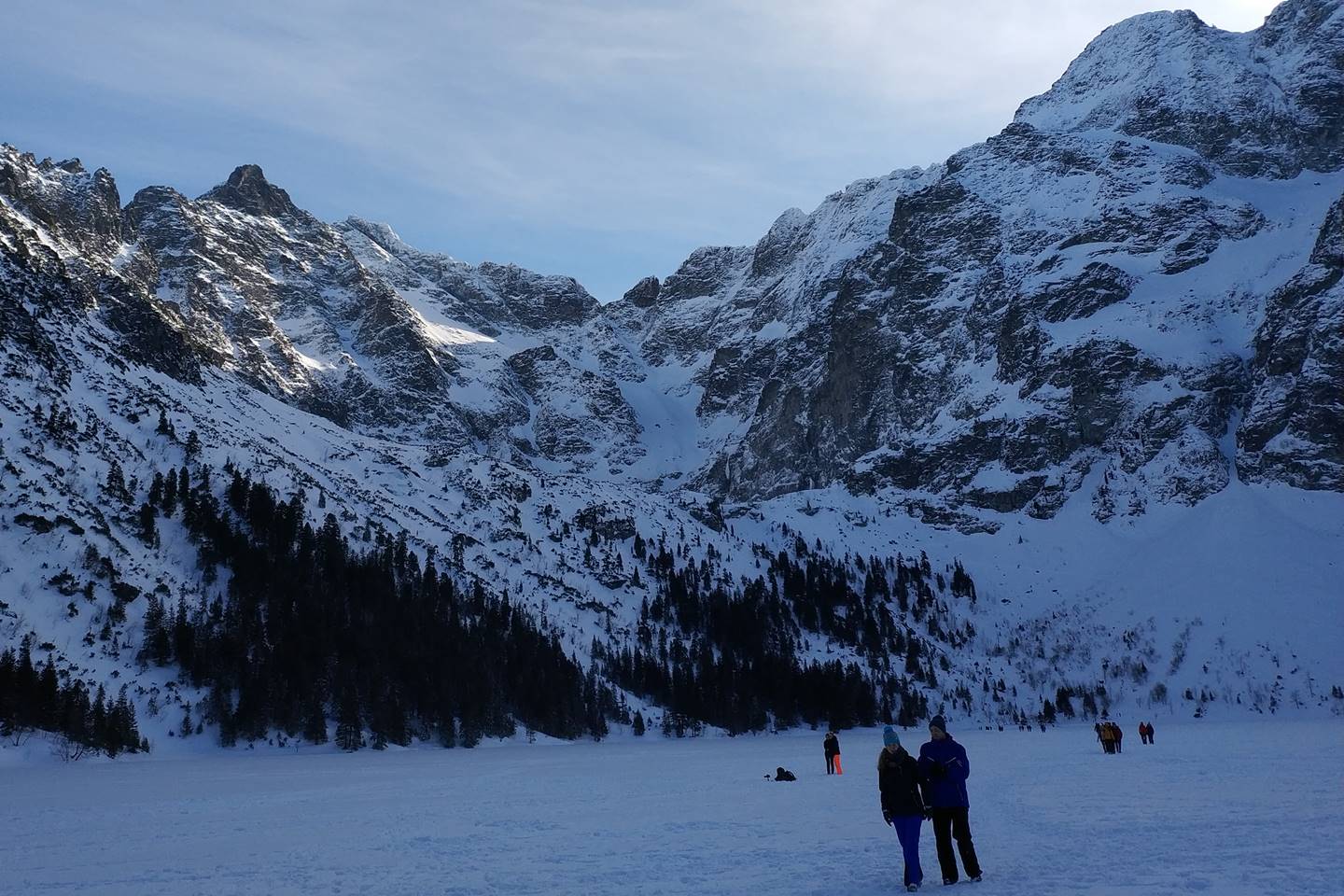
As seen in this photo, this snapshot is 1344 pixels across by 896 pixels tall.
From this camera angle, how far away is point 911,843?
17594 mm

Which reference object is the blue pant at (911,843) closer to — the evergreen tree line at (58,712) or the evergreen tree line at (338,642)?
the evergreen tree line at (58,712)

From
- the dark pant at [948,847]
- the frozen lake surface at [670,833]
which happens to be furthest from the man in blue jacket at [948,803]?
the frozen lake surface at [670,833]

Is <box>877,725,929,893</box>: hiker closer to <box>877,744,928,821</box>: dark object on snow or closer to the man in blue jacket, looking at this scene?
<box>877,744,928,821</box>: dark object on snow

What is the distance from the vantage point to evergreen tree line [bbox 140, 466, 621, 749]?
10300cm

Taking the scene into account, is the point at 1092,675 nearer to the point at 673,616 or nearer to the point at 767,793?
the point at 673,616

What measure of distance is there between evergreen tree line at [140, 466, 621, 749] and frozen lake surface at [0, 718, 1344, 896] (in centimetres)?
5471

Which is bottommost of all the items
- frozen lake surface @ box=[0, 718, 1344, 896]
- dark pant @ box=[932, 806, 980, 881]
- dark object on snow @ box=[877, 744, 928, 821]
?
frozen lake surface @ box=[0, 718, 1344, 896]

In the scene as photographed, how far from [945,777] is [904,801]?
0.89 metres

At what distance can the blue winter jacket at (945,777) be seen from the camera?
18.2 meters

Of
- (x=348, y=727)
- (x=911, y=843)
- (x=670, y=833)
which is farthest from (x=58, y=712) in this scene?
(x=911, y=843)

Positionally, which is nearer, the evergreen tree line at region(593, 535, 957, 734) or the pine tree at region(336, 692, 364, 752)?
the pine tree at region(336, 692, 364, 752)

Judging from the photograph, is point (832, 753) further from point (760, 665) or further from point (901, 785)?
point (760, 665)

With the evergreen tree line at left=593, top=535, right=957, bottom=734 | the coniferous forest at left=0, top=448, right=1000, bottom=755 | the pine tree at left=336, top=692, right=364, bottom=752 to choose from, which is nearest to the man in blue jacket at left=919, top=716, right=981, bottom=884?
the coniferous forest at left=0, top=448, right=1000, bottom=755

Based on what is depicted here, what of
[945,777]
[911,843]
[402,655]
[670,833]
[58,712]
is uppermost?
[402,655]
